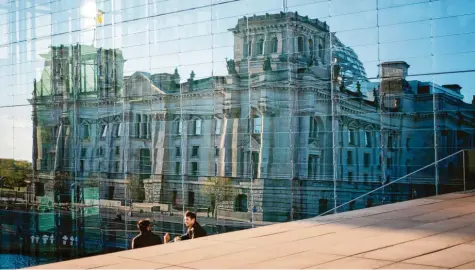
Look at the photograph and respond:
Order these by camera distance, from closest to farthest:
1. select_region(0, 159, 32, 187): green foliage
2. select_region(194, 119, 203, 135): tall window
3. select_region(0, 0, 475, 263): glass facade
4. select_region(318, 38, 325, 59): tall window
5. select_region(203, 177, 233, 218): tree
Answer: select_region(0, 0, 475, 263): glass facade, select_region(318, 38, 325, 59): tall window, select_region(203, 177, 233, 218): tree, select_region(194, 119, 203, 135): tall window, select_region(0, 159, 32, 187): green foliage

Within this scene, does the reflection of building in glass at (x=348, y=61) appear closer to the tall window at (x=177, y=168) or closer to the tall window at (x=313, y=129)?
the tall window at (x=313, y=129)

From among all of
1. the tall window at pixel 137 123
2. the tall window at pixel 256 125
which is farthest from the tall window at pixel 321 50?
the tall window at pixel 137 123

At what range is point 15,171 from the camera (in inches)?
436

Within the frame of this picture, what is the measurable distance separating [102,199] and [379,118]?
4.77 meters

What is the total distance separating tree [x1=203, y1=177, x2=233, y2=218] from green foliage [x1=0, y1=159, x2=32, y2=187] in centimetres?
406

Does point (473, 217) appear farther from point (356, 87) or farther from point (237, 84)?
point (237, 84)

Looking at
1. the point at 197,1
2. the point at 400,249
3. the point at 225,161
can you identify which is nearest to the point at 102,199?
the point at 225,161

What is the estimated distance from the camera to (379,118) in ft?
22.3

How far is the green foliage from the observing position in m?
10.9

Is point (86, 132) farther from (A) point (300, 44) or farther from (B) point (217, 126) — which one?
(A) point (300, 44)

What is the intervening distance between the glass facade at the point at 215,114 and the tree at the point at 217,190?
0.03 meters

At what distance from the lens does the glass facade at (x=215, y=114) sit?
21.2 ft

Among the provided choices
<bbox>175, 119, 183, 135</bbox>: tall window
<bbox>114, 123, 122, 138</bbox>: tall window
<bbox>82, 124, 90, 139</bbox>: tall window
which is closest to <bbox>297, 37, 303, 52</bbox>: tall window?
<bbox>175, 119, 183, 135</bbox>: tall window

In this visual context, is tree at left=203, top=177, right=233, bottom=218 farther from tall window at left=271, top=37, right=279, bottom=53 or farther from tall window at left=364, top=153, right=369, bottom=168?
tall window at left=364, top=153, right=369, bottom=168
